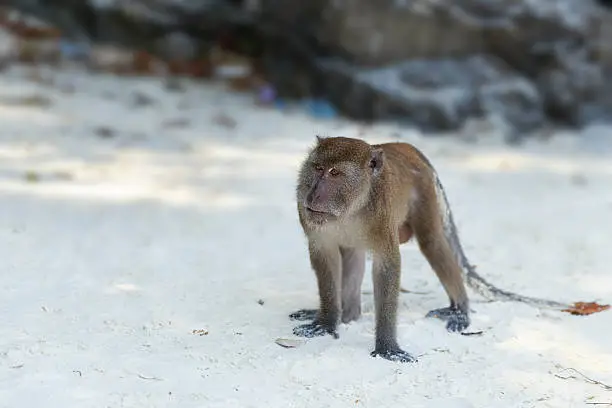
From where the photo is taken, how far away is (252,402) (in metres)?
3.65

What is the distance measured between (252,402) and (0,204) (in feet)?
11.0

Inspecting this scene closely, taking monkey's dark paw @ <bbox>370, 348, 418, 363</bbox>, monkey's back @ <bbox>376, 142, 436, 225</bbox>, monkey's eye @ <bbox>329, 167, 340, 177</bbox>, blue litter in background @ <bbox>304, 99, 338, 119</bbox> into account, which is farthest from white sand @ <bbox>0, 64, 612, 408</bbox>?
monkey's eye @ <bbox>329, 167, 340, 177</bbox>

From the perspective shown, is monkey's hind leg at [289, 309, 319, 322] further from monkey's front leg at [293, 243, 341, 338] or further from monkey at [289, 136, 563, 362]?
monkey's front leg at [293, 243, 341, 338]

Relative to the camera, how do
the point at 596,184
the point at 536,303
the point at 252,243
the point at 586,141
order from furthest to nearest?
the point at 586,141 → the point at 596,184 → the point at 252,243 → the point at 536,303

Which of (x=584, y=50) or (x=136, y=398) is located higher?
(x=584, y=50)

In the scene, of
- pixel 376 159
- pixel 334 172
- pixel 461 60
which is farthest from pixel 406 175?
pixel 461 60

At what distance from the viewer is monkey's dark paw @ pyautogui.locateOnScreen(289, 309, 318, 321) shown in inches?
185

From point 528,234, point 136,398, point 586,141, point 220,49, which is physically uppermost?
point 220,49

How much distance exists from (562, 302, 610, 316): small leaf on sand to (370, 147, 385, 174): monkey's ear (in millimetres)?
1438

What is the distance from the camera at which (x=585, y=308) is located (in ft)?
15.9

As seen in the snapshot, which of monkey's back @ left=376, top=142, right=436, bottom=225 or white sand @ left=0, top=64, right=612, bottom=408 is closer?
white sand @ left=0, top=64, right=612, bottom=408

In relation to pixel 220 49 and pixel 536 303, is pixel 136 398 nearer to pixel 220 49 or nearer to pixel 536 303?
pixel 536 303

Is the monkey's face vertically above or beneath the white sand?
above

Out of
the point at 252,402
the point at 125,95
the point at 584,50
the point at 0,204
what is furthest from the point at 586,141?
the point at 252,402
